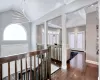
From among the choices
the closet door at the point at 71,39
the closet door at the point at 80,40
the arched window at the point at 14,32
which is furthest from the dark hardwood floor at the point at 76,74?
the closet door at the point at 71,39

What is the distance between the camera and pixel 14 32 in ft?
19.0

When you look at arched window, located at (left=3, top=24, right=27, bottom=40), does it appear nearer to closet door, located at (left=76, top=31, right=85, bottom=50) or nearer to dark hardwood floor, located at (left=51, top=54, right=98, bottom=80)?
dark hardwood floor, located at (left=51, top=54, right=98, bottom=80)

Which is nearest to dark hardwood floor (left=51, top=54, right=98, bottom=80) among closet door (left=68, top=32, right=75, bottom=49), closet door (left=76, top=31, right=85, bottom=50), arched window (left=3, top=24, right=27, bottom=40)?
arched window (left=3, top=24, right=27, bottom=40)

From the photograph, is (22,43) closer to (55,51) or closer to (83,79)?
(55,51)

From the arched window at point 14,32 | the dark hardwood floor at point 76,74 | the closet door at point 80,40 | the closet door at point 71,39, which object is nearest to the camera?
the dark hardwood floor at point 76,74

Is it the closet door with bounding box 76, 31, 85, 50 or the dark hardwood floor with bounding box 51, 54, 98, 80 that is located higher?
the closet door with bounding box 76, 31, 85, 50

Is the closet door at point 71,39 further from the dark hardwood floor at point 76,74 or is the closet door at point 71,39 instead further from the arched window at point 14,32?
the dark hardwood floor at point 76,74

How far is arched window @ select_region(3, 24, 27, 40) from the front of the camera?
19.0 ft

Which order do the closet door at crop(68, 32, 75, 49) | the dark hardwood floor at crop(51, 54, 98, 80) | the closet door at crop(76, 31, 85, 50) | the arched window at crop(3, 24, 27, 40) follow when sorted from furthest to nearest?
1. the closet door at crop(68, 32, 75, 49)
2. the closet door at crop(76, 31, 85, 50)
3. the arched window at crop(3, 24, 27, 40)
4. the dark hardwood floor at crop(51, 54, 98, 80)

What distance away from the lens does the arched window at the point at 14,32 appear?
5.79 metres

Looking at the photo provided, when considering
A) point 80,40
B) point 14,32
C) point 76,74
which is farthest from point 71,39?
point 76,74

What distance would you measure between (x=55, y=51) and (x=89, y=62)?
5.61 ft

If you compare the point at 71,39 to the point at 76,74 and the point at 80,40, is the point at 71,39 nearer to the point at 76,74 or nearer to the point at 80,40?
the point at 80,40

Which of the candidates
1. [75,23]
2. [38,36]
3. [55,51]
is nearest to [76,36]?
[75,23]
